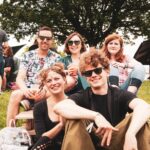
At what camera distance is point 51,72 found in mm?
5066

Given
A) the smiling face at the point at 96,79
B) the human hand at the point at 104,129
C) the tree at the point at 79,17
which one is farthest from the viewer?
the tree at the point at 79,17

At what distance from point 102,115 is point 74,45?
279 cm

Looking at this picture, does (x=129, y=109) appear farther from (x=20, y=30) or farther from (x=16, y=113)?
(x=20, y=30)

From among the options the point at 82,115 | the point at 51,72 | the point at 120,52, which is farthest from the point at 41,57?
the point at 82,115

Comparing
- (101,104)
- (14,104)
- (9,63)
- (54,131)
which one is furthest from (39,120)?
(9,63)

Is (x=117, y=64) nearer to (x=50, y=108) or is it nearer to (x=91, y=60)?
(x=50, y=108)

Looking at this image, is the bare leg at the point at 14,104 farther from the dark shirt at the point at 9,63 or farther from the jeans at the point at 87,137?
the dark shirt at the point at 9,63

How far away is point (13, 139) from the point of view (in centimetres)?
530

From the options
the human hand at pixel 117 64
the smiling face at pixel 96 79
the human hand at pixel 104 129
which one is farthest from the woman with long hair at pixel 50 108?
the human hand at pixel 117 64

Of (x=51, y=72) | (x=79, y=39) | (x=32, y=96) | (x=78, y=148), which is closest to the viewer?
(x=78, y=148)

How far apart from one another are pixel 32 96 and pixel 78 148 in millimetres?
2407

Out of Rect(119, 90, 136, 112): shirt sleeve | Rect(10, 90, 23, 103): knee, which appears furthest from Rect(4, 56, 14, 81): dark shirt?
Rect(119, 90, 136, 112): shirt sleeve

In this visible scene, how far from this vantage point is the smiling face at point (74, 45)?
22.9 feet

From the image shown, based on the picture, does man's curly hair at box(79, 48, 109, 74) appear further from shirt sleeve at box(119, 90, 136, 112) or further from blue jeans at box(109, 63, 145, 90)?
blue jeans at box(109, 63, 145, 90)
